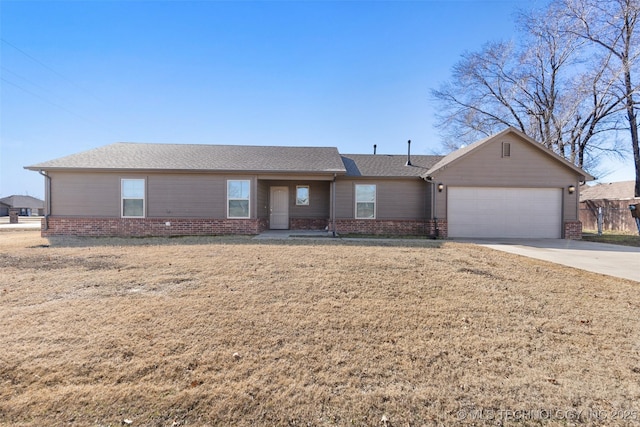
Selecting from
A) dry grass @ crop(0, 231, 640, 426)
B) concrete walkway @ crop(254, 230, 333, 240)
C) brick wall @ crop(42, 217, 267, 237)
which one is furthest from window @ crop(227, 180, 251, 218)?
dry grass @ crop(0, 231, 640, 426)

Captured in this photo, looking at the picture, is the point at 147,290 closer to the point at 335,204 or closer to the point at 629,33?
the point at 335,204

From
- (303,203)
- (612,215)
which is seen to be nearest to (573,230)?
(612,215)

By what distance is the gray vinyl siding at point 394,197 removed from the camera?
13.1 m

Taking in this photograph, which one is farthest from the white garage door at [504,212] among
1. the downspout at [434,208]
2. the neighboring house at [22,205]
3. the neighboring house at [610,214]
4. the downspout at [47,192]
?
the neighboring house at [22,205]

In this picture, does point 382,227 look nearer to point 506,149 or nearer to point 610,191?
→ point 506,149

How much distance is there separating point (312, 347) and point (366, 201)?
10.7 meters

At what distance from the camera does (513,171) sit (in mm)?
11680

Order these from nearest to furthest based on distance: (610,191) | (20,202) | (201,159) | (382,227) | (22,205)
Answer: (201,159) → (382,227) → (610,191) → (22,205) → (20,202)

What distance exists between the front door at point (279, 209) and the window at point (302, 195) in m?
0.54

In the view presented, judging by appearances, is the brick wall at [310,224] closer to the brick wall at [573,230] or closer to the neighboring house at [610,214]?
the brick wall at [573,230]

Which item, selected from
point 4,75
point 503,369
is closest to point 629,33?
point 503,369

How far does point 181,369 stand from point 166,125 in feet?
70.9

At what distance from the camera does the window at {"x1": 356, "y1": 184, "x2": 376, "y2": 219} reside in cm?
1310

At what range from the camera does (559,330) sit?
334 cm
